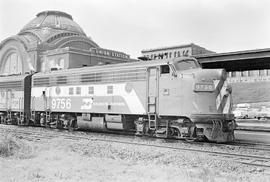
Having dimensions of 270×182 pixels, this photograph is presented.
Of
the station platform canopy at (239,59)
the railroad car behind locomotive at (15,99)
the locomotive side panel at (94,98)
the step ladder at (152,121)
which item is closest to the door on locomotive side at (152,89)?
the step ladder at (152,121)

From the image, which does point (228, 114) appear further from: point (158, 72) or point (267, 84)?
point (267, 84)

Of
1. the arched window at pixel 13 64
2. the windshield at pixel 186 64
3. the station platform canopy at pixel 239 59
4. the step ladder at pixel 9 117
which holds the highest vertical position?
the arched window at pixel 13 64

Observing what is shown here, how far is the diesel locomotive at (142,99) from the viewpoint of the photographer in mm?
13750

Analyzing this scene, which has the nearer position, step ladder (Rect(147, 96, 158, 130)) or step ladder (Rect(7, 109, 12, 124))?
step ladder (Rect(147, 96, 158, 130))

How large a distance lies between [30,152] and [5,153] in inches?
37.2

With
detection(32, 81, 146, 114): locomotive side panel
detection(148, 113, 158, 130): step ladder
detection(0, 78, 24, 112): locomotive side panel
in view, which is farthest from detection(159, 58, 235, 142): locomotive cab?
detection(0, 78, 24, 112): locomotive side panel

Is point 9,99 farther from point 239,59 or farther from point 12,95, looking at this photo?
point 239,59

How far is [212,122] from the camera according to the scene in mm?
13562

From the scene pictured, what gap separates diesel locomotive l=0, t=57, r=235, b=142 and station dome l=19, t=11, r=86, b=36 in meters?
61.5

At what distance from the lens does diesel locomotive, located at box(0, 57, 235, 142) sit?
13.8 metres

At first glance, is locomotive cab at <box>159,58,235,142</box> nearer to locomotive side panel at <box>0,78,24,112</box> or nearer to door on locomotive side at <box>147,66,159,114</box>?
door on locomotive side at <box>147,66,159,114</box>

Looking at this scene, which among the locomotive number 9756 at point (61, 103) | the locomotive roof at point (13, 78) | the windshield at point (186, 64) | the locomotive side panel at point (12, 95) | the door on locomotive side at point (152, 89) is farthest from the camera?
the locomotive roof at point (13, 78)

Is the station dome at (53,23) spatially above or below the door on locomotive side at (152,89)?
above

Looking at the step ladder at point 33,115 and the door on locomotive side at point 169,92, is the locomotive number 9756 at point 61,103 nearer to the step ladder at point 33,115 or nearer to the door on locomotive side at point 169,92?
the step ladder at point 33,115
